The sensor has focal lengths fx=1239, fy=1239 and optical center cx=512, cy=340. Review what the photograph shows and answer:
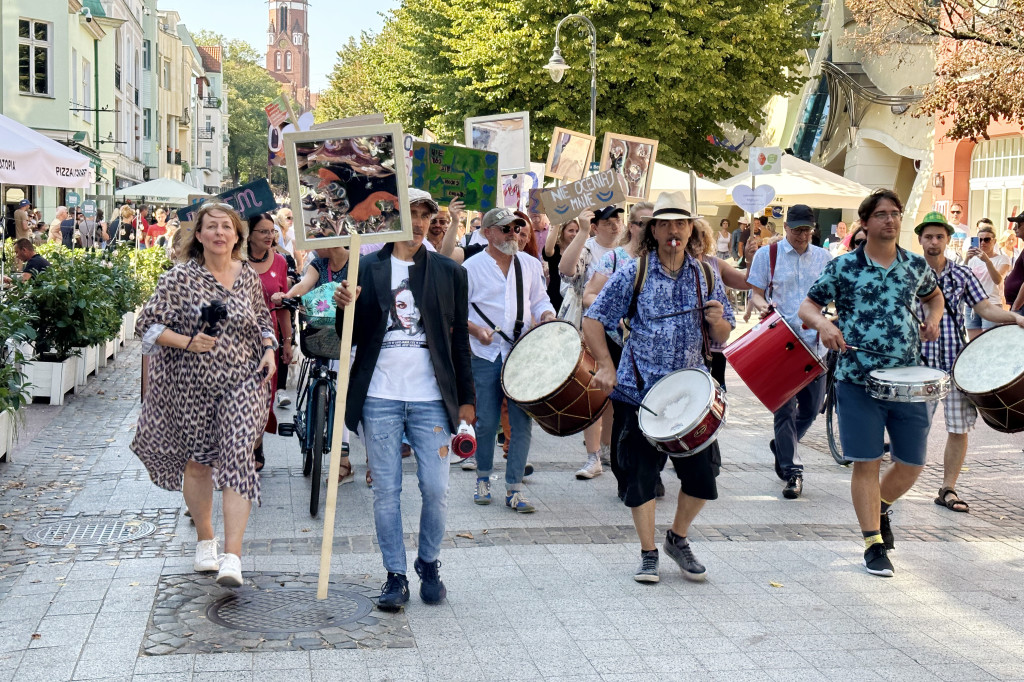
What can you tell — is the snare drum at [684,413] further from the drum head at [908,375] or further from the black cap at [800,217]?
the black cap at [800,217]

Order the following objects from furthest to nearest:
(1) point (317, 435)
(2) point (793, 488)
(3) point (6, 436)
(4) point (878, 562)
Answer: (3) point (6, 436) < (2) point (793, 488) < (1) point (317, 435) < (4) point (878, 562)

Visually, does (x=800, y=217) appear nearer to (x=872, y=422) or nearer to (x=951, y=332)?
(x=951, y=332)

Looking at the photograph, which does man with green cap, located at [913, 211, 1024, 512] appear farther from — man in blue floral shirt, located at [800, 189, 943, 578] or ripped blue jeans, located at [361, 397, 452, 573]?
ripped blue jeans, located at [361, 397, 452, 573]

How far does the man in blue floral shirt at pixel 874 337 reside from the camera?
6.22 meters

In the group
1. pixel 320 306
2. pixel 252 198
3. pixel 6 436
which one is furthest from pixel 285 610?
pixel 6 436

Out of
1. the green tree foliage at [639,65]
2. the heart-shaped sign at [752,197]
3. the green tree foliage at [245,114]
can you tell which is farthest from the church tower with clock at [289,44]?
the heart-shaped sign at [752,197]

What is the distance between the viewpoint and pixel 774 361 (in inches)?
265

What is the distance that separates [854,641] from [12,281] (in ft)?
30.4

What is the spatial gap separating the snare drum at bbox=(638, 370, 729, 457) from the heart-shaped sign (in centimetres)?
1196

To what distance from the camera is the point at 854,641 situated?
203 inches

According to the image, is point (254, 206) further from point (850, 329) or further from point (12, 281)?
point (12, 281)

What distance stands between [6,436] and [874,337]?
6135 mm

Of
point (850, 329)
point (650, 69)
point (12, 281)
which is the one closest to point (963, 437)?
point (850, 329)

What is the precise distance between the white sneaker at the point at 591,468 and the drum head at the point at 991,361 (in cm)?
269
